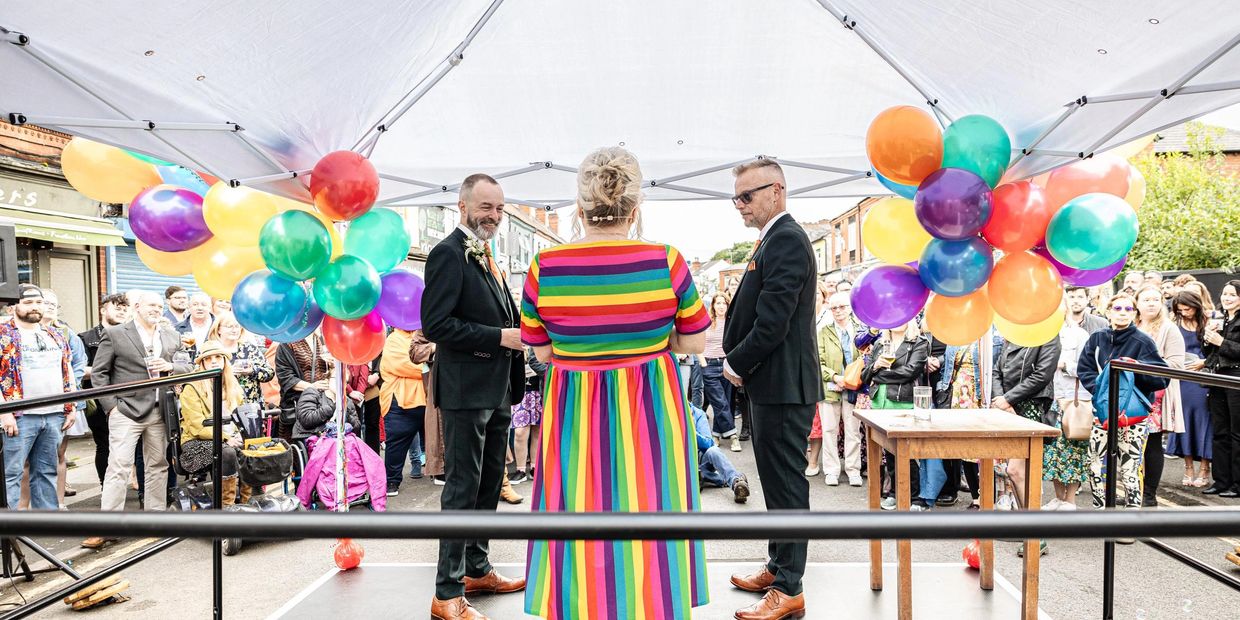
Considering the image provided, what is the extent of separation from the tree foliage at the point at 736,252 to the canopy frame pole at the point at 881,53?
3250 inches

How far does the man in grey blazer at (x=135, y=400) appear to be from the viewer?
4.88 m

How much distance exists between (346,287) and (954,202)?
2764 mm

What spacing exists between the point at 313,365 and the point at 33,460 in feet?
6.36

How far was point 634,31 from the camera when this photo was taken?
12.4ft

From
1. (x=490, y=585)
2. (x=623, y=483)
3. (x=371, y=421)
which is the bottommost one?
(x=490, y=585)

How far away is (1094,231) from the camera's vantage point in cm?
287

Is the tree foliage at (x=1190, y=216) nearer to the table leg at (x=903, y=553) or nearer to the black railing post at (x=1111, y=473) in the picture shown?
the black railing post at (x=1111, y=473)

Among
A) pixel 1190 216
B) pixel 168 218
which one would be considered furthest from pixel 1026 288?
pixel 1190 216

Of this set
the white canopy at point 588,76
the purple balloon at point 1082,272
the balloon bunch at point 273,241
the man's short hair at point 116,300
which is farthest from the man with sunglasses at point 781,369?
the man's short hair at point 116,300

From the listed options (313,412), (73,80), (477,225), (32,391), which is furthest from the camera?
(313,412)

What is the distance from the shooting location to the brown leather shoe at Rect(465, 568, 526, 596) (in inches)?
134

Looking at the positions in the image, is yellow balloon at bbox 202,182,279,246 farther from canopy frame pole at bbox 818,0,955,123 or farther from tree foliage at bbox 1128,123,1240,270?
tree foliage at bbox 1128,123,1240,270

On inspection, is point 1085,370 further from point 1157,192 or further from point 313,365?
point 1157,192

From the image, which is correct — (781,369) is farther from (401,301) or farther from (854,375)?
(854,375)
